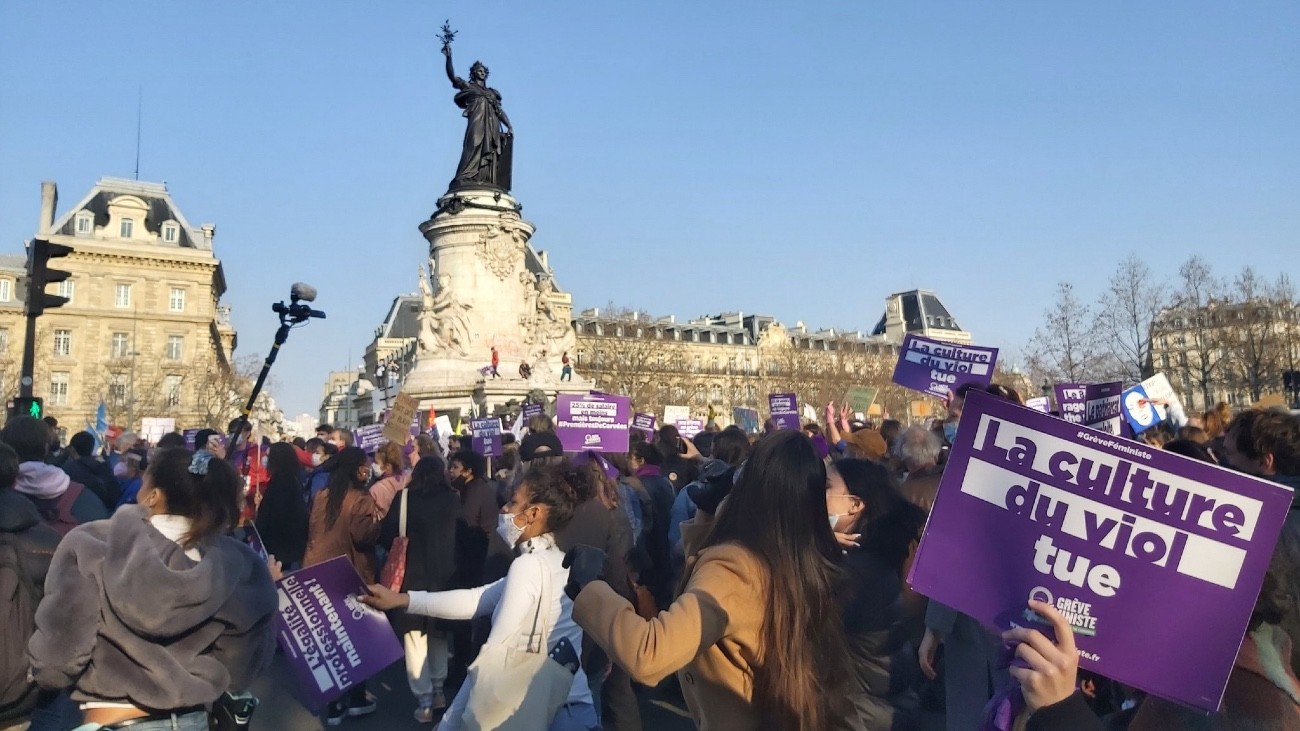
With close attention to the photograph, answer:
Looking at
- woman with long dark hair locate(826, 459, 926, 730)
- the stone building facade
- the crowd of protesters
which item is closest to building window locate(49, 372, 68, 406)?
the stone building facade

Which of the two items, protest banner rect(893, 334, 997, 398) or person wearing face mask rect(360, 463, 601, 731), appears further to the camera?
protest banner rect(893, 334, 997, 398)

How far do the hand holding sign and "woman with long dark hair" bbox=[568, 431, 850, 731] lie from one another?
2.33 feet

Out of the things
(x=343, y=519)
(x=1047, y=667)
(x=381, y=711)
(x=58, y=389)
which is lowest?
(x=58, y=389)

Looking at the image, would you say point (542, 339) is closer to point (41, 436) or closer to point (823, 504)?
point (41, 436)

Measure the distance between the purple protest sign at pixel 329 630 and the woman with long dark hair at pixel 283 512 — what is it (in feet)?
12.0

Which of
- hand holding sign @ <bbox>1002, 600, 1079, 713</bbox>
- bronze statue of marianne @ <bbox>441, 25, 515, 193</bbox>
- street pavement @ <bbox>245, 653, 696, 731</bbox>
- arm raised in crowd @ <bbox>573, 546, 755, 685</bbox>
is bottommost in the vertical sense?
street pavement @ <bbox>245, 653, 696, 731</bbox>

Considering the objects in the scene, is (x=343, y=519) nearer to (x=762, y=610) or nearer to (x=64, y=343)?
(x=762, y=610)

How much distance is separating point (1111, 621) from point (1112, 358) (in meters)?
31.3

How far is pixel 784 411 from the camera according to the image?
13.8 m

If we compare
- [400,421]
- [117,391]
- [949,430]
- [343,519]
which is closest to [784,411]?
[400,421]

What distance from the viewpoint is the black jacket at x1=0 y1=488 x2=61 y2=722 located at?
3.80 meters

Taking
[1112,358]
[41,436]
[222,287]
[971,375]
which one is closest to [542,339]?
[1112,358]

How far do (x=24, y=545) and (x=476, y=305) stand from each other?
24630 mm

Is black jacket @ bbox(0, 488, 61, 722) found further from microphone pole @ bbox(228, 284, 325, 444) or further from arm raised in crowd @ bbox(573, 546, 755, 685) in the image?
microphone pole @ bbox(228, 284, 325, 444)
